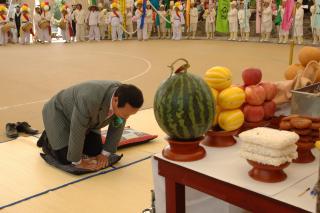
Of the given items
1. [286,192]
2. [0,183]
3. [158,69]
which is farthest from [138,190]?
[158,69]

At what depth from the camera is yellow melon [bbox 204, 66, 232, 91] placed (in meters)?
1.61

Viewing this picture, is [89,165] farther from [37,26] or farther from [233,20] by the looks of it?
[37,26]

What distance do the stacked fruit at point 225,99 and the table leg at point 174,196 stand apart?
0.28 meters

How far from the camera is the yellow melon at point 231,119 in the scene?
60.7 inches

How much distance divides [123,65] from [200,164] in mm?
6907

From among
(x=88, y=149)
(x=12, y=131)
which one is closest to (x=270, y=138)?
(x=88, y=149)

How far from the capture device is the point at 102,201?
2.32 m

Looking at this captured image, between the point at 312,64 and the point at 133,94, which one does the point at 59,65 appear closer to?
the point at 133,94

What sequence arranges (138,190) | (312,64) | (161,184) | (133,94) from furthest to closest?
(138,190) < (133,94) < (312,64) < (161,184)

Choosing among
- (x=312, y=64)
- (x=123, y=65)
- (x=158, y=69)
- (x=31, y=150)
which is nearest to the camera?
(x=312, y=64)

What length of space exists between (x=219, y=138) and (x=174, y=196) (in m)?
0.27

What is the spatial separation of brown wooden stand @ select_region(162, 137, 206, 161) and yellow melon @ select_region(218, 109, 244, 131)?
0.54 ft

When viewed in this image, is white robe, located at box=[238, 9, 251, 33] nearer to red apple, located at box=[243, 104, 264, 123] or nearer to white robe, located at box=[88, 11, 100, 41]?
white robe, located at box=[88, 11, 100, 41]

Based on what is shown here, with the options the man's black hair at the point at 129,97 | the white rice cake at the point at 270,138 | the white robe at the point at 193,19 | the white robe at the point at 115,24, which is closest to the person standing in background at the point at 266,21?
the white robe at the point at 193,19
